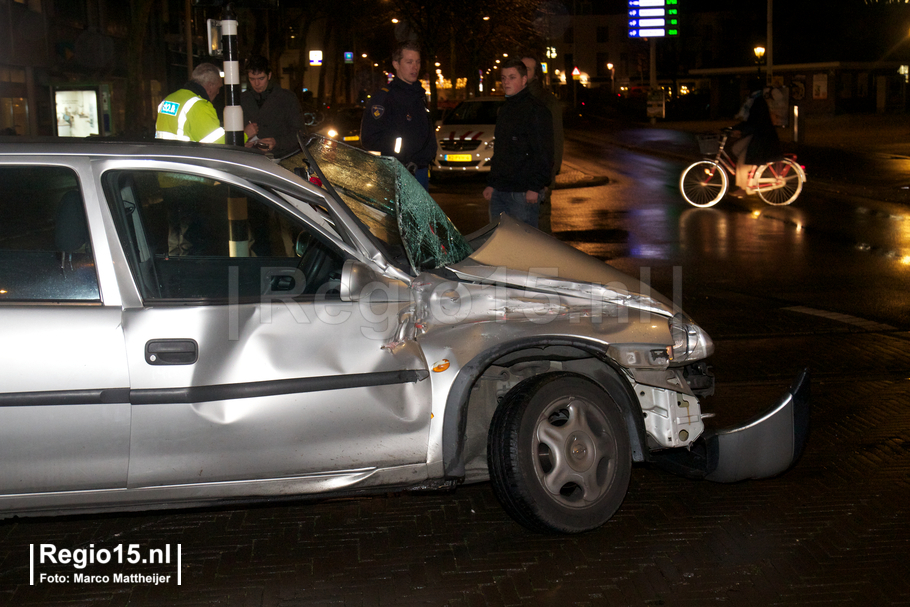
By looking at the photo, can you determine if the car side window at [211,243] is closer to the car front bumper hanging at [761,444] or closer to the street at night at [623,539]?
the street at night at [623,539]

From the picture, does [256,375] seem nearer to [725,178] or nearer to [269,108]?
[269,108]

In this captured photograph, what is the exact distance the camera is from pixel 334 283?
379cm

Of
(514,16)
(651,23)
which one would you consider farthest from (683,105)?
(514,16)

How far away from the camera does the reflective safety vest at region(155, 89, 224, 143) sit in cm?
743

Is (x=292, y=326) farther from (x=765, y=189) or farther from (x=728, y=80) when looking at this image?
(x=728, y=80)

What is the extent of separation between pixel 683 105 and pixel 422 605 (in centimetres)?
5816

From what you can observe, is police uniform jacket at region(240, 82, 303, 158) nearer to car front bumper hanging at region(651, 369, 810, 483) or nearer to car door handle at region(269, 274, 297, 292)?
car door handle at region(269, 274, 297, 292)

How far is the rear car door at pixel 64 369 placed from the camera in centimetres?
341

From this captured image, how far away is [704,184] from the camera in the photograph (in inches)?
605

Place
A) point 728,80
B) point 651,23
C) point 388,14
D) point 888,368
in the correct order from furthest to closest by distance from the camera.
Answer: point 728,80 < point 651,23 < point 388,14 < point 888,368

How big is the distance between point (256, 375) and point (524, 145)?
4.32 metres

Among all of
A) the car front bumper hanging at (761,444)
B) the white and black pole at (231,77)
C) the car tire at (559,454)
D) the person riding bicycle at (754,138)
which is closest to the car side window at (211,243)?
the car tire at (559,454)

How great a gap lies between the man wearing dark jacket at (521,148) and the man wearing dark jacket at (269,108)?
2.23 metres

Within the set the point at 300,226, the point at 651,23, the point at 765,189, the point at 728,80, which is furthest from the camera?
the point at 728,80
